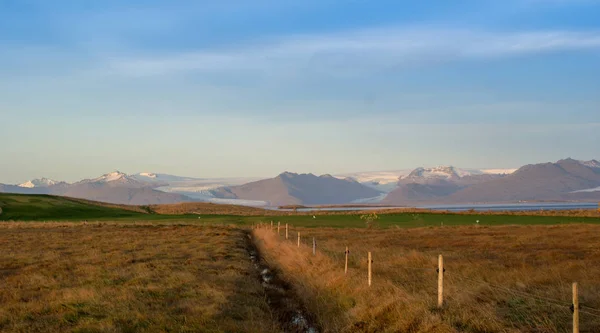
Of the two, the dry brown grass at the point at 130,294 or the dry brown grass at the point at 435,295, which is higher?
the dry brown grass at the point at 435,295

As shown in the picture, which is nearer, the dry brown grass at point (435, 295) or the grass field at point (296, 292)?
the dry brown grass at point (435, 295)

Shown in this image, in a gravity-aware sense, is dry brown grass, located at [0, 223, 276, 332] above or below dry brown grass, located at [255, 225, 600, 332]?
below

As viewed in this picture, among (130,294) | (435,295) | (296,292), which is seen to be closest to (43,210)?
(296,292)

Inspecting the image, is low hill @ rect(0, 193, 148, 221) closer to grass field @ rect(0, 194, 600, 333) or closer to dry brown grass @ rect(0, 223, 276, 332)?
dry brown grass @ rect(0, 223, 276, 332)

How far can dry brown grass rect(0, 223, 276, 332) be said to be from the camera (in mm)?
13883

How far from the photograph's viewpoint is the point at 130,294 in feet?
57.3

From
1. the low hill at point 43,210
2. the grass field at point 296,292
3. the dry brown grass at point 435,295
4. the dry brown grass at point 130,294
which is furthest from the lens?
the low hill at point 43,210

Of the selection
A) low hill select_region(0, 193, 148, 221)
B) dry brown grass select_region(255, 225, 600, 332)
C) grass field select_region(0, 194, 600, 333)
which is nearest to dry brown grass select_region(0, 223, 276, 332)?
grass field select_region(0, 194, 600, 333)

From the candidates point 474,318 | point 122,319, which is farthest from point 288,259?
point 474,318

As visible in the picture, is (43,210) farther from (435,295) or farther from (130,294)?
(435,295)

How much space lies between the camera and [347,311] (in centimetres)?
1582

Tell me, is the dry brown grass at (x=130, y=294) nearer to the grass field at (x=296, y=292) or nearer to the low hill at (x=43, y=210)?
the grass field at (x=296, y=292)

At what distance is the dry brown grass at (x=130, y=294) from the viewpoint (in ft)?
45.5

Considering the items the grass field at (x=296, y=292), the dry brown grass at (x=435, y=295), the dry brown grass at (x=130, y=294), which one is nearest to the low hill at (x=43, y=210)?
the dry brown grass at (x=130, y=294)
